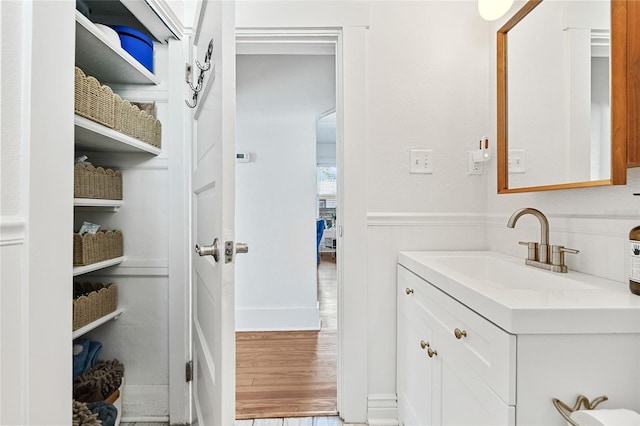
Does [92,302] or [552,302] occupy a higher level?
[552,302]

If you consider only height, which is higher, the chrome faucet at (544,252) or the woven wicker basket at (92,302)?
the chrome faucet at (544,252)

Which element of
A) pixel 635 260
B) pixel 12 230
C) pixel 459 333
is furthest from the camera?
pixel 459 333

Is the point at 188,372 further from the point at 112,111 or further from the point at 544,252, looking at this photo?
the point at 544,252

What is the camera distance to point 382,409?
1723mm

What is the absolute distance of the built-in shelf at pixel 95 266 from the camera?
1.41 meters

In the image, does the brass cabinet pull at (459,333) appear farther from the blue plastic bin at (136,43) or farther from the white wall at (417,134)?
the blue plastic bin at (136,43)

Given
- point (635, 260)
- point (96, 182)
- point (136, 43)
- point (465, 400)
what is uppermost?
point (136, 43)

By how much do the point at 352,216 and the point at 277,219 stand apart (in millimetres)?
1406

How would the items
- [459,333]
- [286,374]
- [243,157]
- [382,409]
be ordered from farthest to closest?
[243,157]
[286,374]
[382,409]
[459,333]

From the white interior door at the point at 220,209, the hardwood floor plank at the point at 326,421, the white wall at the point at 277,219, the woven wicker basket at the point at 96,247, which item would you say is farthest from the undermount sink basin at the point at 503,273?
the white wall at the point at 277,219

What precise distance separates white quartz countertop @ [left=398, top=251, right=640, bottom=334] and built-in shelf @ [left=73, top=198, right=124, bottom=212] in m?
1.37

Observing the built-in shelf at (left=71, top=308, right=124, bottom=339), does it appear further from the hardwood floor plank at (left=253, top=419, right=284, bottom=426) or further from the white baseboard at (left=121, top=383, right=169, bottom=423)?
the hardwood floor plank at (left=253, top=419, right=284, bottom=426)

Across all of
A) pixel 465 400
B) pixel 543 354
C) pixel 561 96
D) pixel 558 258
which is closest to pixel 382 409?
pixel 465 400

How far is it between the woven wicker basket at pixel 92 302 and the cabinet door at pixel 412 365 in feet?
4.43
